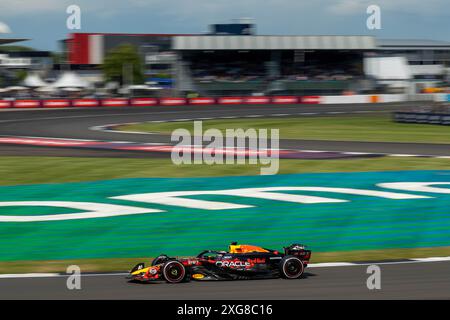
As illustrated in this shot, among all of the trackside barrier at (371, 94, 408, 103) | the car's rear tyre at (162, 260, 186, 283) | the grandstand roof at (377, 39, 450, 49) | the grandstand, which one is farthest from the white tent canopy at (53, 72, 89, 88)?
the grandstand roof at (377, 39, 450, 49)

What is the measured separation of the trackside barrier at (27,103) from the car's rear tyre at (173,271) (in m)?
43.1

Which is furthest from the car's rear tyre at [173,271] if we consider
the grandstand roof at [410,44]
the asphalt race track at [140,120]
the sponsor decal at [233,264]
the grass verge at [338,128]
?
the grandstand roof at [410,44]

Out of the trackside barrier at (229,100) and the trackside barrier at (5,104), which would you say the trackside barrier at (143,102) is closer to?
the trackside barrier at (229,100)

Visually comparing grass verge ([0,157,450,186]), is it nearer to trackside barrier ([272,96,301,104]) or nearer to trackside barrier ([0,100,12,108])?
trackside barrier ([0,100,12,108])

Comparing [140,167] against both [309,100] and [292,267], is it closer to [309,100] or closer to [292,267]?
[292,267]

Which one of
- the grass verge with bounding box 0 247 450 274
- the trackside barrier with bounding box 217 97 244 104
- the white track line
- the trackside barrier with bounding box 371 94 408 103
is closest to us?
the white track line

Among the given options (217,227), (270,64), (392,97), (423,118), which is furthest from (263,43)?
(217,227)

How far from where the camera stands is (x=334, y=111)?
44.8 metres

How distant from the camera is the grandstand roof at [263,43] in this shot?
62.3m

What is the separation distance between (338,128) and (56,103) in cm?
2502

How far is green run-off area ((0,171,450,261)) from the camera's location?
34.5 ft

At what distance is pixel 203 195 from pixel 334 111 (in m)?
32.2

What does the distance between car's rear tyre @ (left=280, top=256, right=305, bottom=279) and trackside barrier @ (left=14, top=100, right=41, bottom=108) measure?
43.2 metres

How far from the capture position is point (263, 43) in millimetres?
62875
